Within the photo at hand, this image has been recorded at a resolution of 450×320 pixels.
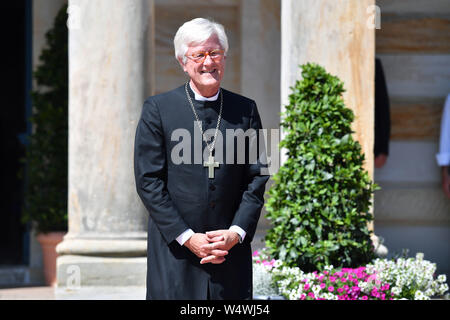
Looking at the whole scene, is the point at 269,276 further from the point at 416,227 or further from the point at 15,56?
the point at 15,56

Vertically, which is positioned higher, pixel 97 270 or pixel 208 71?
pixel 208 71

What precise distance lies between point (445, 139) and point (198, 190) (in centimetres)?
477

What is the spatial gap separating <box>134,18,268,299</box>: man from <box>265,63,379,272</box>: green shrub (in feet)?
7.25

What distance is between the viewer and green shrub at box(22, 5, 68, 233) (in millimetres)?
8336

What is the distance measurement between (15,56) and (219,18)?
3398mm

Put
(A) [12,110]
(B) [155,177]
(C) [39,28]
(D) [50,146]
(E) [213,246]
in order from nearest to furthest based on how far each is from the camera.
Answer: (E) [213,246]
(B) [155,177]
(D) [50,146]
(C) [39,28]
(A) [12,110]

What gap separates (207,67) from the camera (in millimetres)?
3400

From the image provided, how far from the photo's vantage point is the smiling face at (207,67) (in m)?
3.38

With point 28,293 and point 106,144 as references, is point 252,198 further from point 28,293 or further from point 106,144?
point 28,293

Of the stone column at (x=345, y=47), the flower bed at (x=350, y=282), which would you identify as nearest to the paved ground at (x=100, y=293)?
the flower bed at (x=350, y=282)

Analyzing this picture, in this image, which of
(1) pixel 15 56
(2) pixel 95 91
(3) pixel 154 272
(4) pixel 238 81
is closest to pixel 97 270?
(2) pixel 95 91

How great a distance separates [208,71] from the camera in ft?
11.2

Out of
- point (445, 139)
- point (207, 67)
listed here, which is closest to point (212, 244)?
point (207, 67)

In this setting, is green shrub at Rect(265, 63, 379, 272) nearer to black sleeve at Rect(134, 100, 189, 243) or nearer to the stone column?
the stone column
